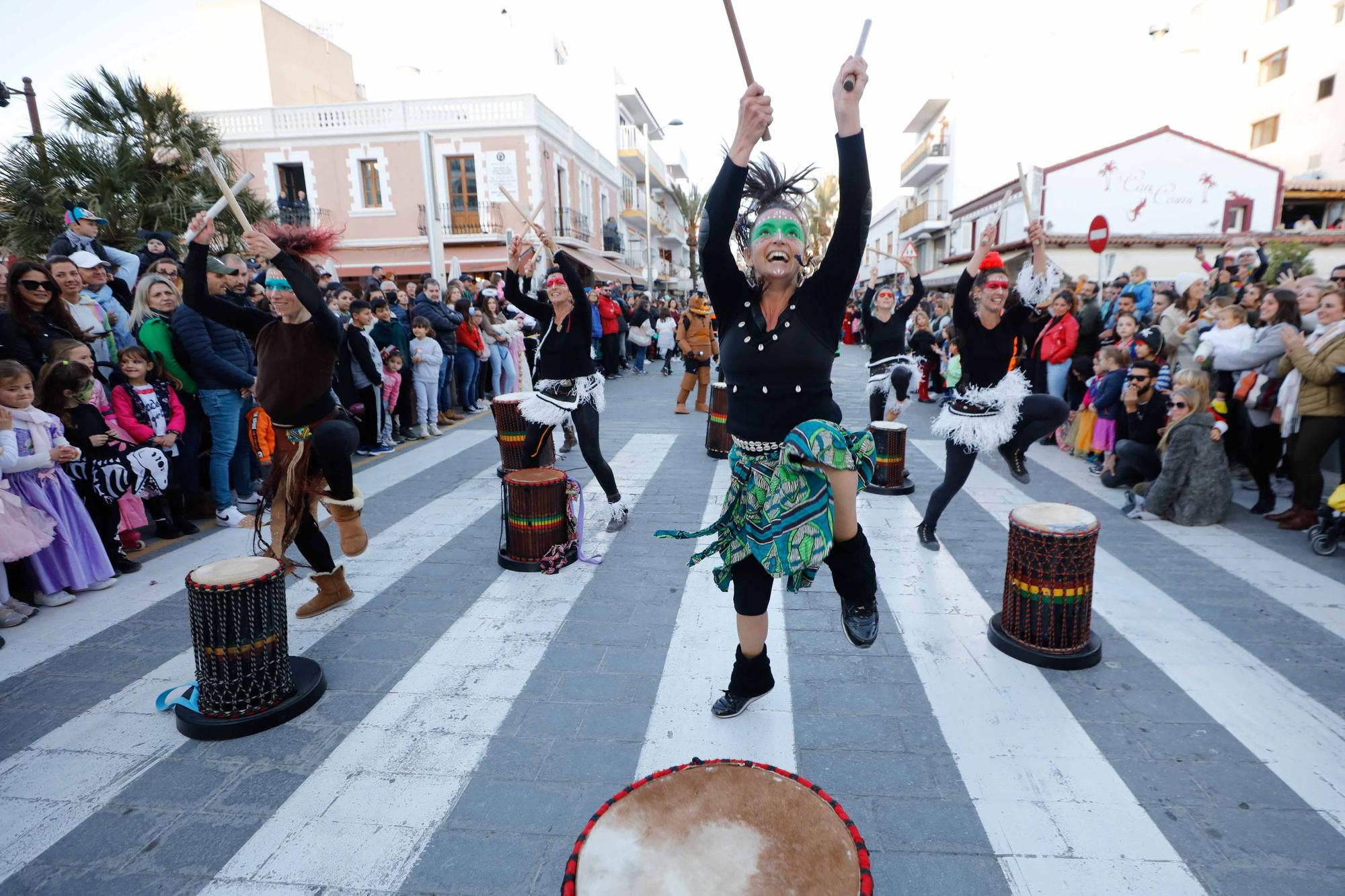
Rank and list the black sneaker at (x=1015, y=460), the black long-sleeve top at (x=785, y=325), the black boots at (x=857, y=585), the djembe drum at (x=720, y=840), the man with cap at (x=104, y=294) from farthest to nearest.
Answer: the man with cap at (x=104, y=294) → the black sneaker at (x=1015, y=460) → the black boots at (x=857, y=585) → the black long-sleeve top at (x=785, y=325) → the djembe drum at (x=720, y=840)

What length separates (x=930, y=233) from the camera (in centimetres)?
3853

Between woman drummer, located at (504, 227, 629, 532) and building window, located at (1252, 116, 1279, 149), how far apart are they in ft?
119

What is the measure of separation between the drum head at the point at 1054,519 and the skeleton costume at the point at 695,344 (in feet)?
24.1

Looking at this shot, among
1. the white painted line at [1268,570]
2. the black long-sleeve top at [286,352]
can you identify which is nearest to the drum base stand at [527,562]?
the black long-sleeve top at [286,352]

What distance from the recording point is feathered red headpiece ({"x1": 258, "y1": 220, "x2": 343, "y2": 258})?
12.2ft

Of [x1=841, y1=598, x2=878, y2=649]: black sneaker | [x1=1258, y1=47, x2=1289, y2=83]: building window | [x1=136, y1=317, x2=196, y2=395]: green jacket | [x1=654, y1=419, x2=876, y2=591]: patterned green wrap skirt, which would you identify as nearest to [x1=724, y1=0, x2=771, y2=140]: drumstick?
[x1=654, y1=419, x2=876, y2=591]: patterned green wrap skirt

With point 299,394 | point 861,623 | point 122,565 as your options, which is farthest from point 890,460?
point 122,565

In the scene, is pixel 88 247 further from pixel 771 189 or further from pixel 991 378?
pixel 991 378

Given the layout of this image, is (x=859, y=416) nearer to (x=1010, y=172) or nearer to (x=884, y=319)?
(x=884, y=319)

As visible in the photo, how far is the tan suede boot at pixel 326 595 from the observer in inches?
170

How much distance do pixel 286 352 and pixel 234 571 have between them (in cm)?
124

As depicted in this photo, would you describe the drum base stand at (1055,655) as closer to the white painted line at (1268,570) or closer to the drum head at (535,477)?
the white painted line at (1268,570)

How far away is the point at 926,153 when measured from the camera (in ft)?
124

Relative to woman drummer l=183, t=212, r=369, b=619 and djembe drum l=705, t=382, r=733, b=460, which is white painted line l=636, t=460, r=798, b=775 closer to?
woman drummer l=183, t=212, r=369, b=619
